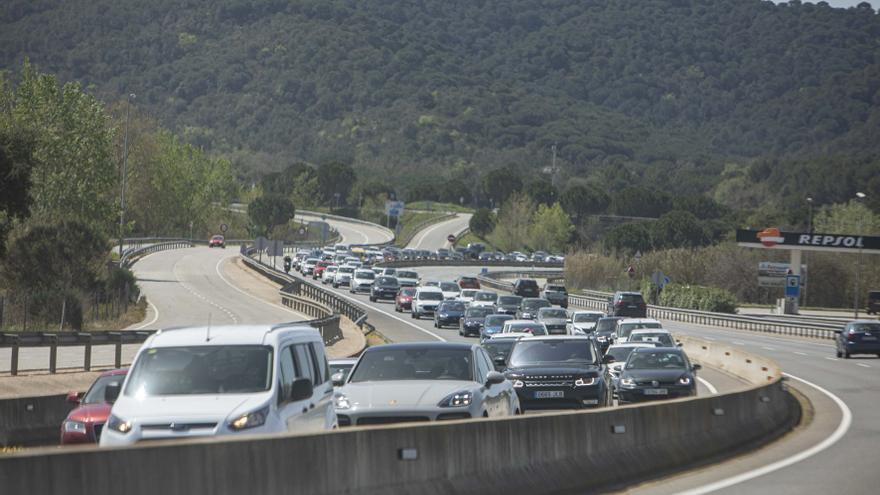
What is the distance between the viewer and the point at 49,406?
2472 centimetres

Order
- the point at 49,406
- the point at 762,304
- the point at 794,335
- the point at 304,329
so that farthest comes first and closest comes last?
1. the point at 762,304
2. the point at 794,335
3. the point at 49,406
4. the point at 304,329

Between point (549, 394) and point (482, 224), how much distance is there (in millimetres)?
173515

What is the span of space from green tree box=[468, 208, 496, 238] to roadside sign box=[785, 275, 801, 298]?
369 feet

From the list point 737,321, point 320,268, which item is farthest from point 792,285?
point 320,268

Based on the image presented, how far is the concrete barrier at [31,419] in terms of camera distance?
23.5m

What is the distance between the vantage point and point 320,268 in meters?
103

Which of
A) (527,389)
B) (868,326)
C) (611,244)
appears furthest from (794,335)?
(611,244)

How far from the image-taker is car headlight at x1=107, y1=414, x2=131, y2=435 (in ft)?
42.3

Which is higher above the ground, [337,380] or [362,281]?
[337,380]

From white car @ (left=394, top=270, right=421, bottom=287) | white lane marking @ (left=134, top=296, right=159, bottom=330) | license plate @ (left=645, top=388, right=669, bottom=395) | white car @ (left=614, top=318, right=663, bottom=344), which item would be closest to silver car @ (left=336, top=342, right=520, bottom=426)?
license plate @ (left=645, top=388, right=669, bottom=395)

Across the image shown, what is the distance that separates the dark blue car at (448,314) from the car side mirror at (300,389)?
154 feet

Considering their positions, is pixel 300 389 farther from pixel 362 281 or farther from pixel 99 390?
pixel 362 281

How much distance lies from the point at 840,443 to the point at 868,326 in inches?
1135

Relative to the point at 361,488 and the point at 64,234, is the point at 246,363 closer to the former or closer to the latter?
the point at 361,488
